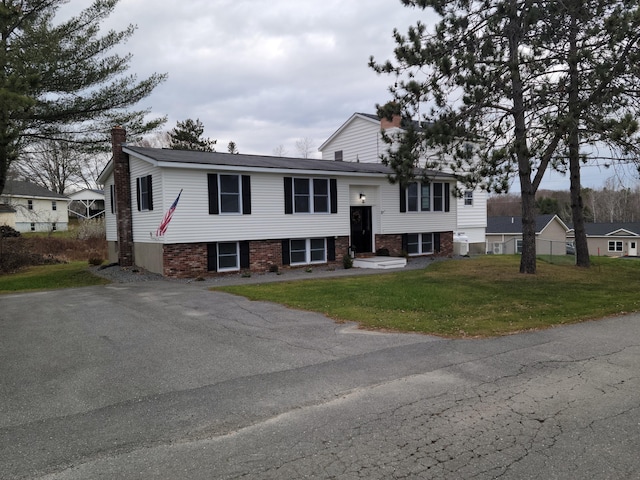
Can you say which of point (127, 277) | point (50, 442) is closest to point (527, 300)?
point (50, 442)

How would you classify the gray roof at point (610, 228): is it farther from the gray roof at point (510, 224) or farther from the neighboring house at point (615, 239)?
the gray roof at point (510, 224)

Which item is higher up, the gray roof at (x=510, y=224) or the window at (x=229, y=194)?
the window at (x=229, y=194)

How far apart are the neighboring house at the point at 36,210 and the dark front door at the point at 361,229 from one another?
105ft

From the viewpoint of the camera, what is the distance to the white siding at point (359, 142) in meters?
25.2

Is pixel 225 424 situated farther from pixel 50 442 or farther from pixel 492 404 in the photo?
pixel 492 404

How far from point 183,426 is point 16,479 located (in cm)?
119

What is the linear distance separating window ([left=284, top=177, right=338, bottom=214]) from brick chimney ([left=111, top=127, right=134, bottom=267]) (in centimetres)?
590

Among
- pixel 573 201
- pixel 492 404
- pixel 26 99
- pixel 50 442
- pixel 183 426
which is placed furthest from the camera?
pixel 573 201

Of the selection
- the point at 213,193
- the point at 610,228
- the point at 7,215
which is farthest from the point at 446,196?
the point at 7,215

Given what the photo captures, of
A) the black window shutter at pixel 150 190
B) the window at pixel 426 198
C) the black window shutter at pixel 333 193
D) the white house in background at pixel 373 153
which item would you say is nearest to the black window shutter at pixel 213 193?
the black window shutter at pixel 150 190

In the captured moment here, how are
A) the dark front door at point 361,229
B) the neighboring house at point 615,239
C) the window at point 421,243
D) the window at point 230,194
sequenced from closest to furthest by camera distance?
the window at point 230,194 → the dark front door at point 361,229 → the window at point 421,243 → the neighboring house at point 615,239

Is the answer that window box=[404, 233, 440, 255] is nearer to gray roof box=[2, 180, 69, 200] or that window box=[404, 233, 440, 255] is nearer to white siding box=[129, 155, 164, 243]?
white siding box=[129, 155, 164, 243]

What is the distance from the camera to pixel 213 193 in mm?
15180

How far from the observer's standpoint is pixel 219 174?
1529 cm
